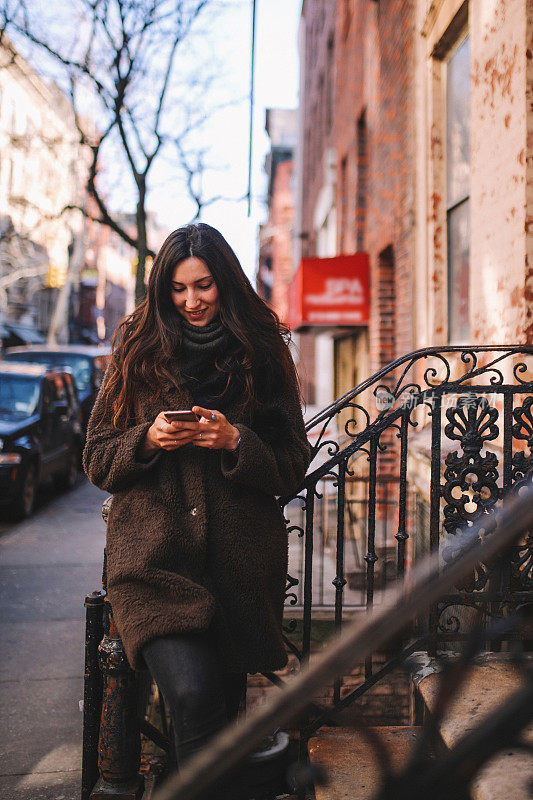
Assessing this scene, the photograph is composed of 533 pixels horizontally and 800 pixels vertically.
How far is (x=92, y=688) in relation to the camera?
2707 mm

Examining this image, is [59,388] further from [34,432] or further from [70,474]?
[34,432]

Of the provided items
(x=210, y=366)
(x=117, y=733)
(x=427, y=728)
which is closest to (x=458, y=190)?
(x=210, y=366)

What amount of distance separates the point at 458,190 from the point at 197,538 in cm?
441

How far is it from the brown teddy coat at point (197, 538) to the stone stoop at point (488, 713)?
0.61m

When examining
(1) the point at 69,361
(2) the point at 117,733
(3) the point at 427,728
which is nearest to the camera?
(3) the point at 427,728

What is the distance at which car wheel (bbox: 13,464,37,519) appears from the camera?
30.8 feet

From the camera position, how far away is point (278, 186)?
102ft

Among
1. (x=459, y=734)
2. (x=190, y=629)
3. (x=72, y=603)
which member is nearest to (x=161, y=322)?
(x=190, y=629)

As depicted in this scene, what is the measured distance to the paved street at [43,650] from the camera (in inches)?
137

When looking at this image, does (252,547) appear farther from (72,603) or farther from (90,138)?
(90,138)

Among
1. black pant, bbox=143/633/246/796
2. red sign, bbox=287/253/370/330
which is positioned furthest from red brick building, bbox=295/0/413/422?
black pant, bbox=143/633/246/796

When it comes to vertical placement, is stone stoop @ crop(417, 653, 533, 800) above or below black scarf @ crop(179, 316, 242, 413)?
below

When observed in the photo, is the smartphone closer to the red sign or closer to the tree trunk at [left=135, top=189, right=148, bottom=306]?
the red sign

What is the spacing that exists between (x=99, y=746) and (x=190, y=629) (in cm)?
83
